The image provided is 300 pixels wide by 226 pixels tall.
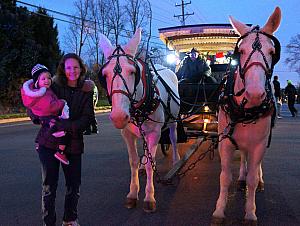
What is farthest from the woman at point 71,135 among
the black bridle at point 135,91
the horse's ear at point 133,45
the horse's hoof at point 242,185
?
the horse's hoof at point 242,185

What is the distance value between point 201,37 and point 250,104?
22.3 ft

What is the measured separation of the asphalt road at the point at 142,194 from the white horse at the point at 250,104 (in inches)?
22.0

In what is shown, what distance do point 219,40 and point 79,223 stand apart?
24.8 ft

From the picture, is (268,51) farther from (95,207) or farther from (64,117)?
(95,207)

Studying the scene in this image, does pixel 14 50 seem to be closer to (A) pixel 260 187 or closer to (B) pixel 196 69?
(B) pixel 196 69

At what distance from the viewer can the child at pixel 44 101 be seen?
11.7 feet

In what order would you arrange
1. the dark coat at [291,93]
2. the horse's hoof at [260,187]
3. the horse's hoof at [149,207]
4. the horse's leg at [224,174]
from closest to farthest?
the horse's leg at [224,174], the horse's hoof at [149,207], the horse's hoof at [260,187], the dark coat at [291,93]

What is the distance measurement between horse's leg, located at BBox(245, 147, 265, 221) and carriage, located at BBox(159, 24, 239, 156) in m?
2.04

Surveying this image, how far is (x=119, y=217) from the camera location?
14.6 ft

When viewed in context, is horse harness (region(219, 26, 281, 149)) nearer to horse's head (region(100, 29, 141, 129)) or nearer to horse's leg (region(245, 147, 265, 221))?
horse's leg (region(245, 147, 265, 221))

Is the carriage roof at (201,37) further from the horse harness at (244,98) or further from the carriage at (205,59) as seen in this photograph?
the horse harness at (244,98)

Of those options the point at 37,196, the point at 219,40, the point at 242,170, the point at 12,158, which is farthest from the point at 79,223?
the point at 219,40

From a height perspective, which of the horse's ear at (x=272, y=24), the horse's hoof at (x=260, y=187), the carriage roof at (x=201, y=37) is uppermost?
the carriage roof at (x=201, y=37)

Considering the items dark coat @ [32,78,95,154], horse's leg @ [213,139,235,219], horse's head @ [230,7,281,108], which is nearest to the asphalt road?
horse's leg @ [213,139,235,219]
